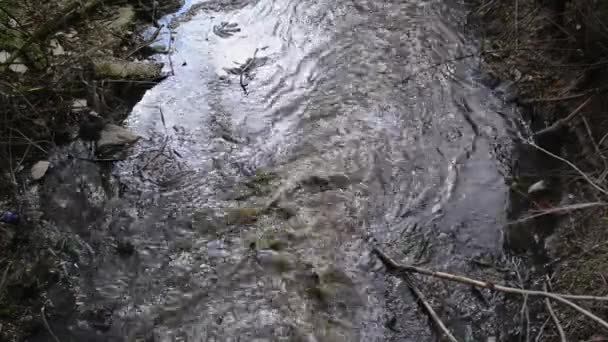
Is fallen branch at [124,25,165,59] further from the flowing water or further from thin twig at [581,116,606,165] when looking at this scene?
thin twig at [581,116,606,165]

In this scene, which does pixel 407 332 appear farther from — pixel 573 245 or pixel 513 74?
pixel 513 74

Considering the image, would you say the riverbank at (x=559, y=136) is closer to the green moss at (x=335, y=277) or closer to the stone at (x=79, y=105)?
the green moss at (x=335, y=277)

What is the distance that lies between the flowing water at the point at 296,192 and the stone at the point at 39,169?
0.34 ft

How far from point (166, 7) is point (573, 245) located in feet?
15.8

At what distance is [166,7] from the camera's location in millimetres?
6086

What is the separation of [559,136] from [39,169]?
400cm

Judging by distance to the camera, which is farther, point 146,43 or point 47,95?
point 146,43

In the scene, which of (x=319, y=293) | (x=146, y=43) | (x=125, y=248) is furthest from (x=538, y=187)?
(x=146, y=43)

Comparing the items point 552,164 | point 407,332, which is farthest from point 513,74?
point 407,332

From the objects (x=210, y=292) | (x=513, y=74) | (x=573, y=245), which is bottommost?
(x=210, y=292)

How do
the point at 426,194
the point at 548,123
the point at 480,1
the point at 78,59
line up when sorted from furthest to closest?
the point at 480,1
the point at 78,59
the point at 548,123
the point at 426,194

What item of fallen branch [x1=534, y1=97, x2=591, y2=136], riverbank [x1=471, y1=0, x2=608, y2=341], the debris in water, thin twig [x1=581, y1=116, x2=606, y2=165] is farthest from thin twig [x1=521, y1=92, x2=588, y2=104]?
the debris in water

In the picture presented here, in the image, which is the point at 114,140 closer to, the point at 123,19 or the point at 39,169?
the point at 39,169

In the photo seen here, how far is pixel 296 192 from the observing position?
3.96 m
